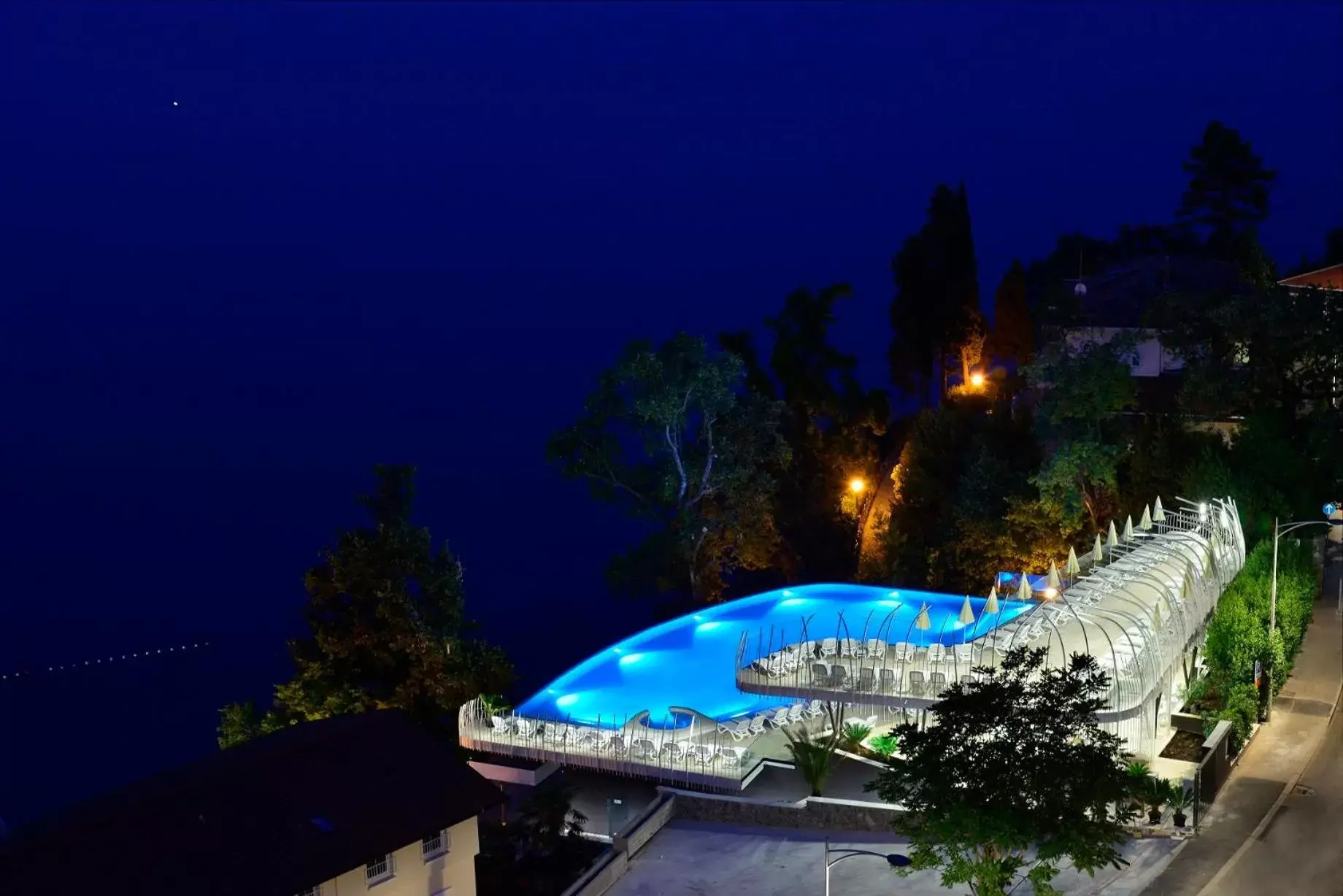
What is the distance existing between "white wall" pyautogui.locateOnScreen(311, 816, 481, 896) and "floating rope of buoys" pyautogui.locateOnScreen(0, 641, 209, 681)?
232 ft

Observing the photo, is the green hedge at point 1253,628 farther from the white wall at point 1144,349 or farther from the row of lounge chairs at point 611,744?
the white wall at point 1144,349

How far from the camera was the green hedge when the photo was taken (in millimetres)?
30453

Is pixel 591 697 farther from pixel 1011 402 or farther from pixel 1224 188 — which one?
pixel 1224 188

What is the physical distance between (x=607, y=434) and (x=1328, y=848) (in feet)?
106

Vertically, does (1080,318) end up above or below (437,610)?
above

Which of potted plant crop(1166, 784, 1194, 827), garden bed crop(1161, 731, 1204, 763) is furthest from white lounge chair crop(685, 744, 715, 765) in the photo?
garden bed crop(1161, 731, 1204, 763)

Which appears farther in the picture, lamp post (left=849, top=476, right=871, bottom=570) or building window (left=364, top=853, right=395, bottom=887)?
lamp post (left=849, top=476, right=871, bottom=570)

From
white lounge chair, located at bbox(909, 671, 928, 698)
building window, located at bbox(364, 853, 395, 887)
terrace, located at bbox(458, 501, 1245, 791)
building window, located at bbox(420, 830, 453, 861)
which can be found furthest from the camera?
terrace, located at bbox(458, 501, 1245, 791)

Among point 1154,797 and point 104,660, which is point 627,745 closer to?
point 1154,797

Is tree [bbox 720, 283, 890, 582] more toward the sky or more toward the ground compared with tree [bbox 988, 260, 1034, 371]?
more toward the ground

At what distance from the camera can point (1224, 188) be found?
78.0 metres

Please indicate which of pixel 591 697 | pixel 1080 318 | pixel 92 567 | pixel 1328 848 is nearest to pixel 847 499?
pixel 1080 318

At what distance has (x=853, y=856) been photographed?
25.9m

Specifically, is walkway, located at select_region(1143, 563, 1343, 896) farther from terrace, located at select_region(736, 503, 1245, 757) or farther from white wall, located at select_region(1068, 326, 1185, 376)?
white wall, located at select_region(1068, 326, 1185, 376)
